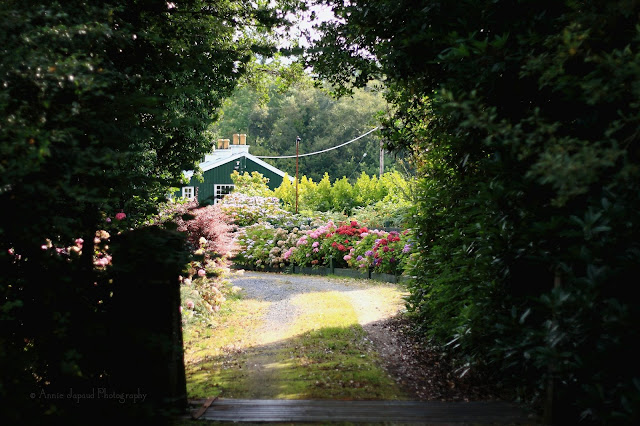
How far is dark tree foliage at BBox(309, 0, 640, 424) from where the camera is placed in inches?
98.1

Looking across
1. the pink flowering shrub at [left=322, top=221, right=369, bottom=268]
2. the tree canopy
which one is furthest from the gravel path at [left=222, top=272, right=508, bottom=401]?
the tree canopy

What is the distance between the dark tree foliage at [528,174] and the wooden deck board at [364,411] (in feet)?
1.20

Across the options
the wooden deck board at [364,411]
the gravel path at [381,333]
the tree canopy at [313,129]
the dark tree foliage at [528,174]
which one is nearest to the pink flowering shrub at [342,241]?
the gravel path at [381,333]

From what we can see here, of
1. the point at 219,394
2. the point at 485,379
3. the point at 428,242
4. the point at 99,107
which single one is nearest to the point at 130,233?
the point at 99,107

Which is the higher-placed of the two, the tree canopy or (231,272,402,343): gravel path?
the tree canopy

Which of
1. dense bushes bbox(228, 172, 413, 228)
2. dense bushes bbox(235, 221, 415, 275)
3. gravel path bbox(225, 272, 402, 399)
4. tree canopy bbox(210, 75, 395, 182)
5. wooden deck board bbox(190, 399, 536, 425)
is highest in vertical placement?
tree canopy bbox(210, 75, 395, 182)

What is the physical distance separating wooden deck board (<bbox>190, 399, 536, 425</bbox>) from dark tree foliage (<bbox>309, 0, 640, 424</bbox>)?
37cm

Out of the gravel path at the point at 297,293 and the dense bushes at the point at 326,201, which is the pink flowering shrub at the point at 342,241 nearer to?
the gravel path at the point at 297,293

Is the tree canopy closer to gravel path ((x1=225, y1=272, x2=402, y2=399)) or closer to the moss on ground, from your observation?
gravel path ((x1=225, y1=272, x2=402, y2=399))

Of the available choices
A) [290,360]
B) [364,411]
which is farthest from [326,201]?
[364,411]

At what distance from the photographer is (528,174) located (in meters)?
2.32

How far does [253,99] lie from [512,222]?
158 feet

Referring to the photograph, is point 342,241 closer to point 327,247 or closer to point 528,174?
point 327,247

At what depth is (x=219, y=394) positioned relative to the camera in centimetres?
Answer: 482
